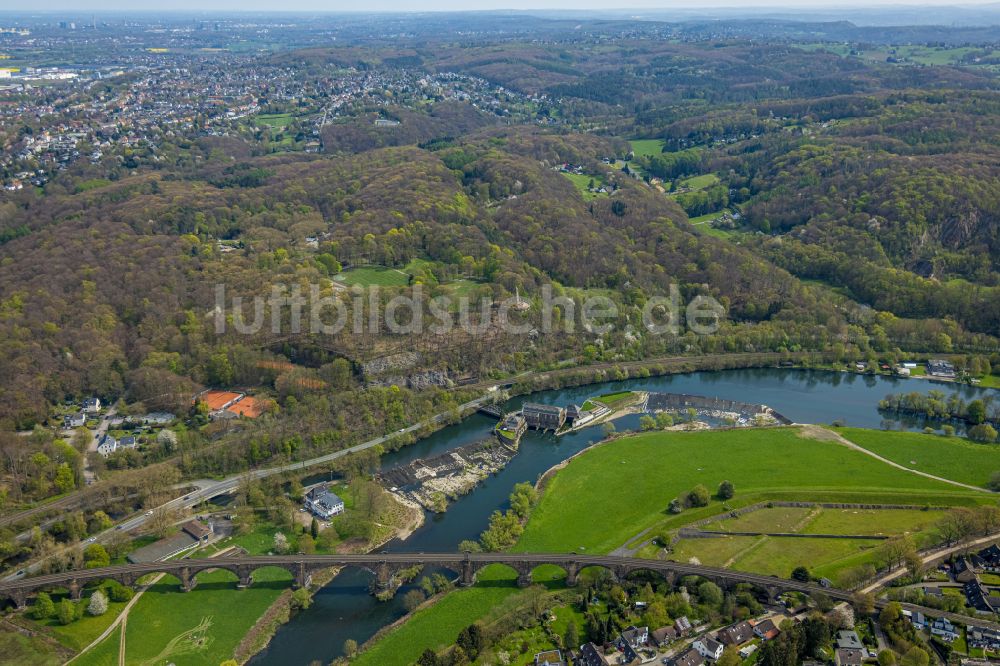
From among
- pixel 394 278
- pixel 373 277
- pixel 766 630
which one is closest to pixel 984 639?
pixel 766 630

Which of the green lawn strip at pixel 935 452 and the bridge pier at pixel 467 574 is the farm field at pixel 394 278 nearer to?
the green lawn strip at pixel 935 452

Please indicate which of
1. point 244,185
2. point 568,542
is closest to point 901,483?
point 568,542

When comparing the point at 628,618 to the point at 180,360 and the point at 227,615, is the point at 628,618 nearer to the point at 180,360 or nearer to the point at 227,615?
the point at 227,615

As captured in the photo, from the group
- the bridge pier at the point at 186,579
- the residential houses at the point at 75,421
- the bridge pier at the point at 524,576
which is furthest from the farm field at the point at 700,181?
the bridge pier at the point at 186,579

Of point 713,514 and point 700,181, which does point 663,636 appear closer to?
point 713,514

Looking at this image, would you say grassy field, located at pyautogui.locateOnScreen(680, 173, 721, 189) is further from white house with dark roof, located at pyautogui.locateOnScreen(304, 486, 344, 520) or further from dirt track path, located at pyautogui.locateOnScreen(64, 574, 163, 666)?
dirt track path, located at pyautogui.locateOnScreen(64, 574, 163, 666)
